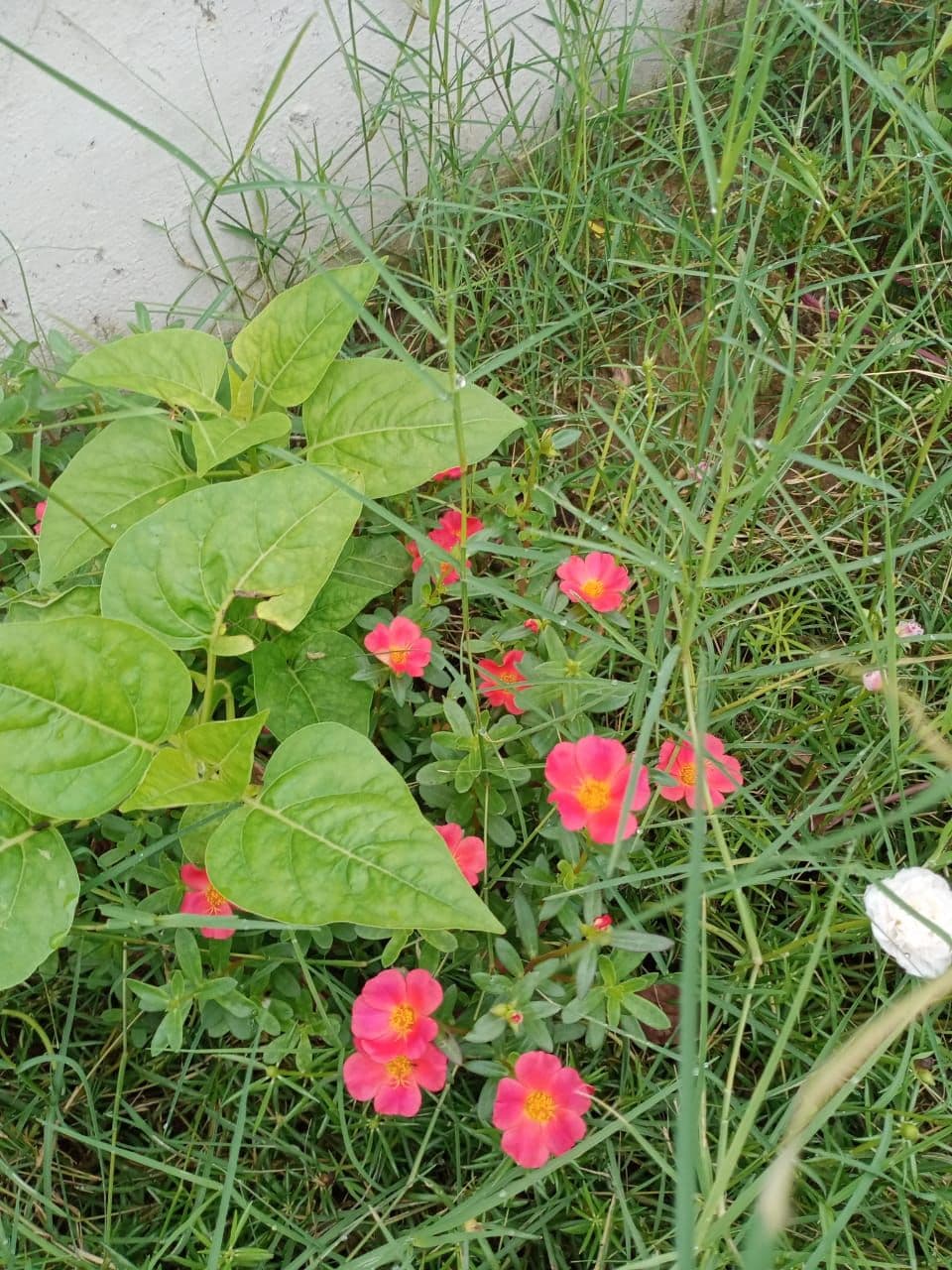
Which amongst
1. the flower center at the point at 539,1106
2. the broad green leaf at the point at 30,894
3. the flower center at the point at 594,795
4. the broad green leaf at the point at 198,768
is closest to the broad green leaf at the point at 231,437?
the broad green leaf at the point at 198,768

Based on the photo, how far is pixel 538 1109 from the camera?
3.68ft

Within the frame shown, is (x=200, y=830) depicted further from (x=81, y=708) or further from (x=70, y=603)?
(x=70, y=603)

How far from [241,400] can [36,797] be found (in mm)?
601

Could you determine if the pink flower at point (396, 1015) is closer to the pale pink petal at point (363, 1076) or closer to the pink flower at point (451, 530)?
the pale pink petal at point (363, 1076)

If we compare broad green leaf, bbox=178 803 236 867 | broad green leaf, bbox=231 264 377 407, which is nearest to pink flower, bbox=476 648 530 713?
broad green leaf, bbox=178 803 236 867

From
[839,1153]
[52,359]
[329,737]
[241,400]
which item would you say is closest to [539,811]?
[329,737]

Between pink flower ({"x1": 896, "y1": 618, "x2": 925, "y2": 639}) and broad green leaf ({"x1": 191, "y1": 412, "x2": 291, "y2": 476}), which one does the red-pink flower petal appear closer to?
pink flower ({"x1": 896, "y1": 618, "x2": 925, "y2": 639})

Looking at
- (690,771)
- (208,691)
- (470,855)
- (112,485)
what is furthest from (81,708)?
(690,771)

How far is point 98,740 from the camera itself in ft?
3.84

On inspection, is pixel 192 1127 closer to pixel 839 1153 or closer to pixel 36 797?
pixel 36 797

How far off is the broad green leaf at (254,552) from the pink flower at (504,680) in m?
0.25

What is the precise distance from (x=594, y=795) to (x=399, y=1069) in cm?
37

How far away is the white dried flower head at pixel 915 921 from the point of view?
109 centimetres

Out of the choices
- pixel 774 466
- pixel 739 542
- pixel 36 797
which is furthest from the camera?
pixel 739 542
